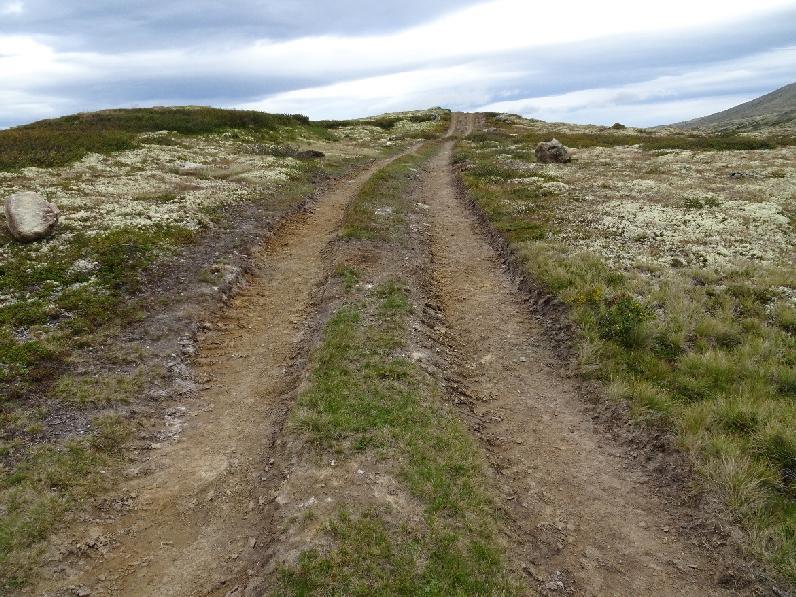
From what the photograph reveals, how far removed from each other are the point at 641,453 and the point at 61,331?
17.3 m

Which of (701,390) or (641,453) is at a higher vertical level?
(701,390)

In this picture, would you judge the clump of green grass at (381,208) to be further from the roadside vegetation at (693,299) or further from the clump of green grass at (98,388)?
the clump of green grass at (98,388)

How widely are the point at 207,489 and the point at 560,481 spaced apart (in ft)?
25.9

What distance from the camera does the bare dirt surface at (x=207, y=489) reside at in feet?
29.3

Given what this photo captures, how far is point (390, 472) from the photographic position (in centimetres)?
1043

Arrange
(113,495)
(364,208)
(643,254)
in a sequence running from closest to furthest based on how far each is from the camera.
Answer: (113,495) < (643,254) < (364,208)

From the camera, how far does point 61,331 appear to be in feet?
51.8

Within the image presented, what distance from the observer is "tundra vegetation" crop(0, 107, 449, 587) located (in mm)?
10719

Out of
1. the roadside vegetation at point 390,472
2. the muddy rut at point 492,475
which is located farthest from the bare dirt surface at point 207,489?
the roadside vegetation at point 390,472

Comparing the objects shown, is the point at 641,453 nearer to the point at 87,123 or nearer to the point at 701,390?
the point at 701,390

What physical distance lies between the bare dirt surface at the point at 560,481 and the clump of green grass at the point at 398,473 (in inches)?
38.2

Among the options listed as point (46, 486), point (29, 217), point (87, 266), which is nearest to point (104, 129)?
point (29, 217)

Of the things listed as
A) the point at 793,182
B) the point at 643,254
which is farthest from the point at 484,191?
the point at 793,182

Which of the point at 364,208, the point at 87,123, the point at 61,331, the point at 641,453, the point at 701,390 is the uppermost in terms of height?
the point at 87,123
